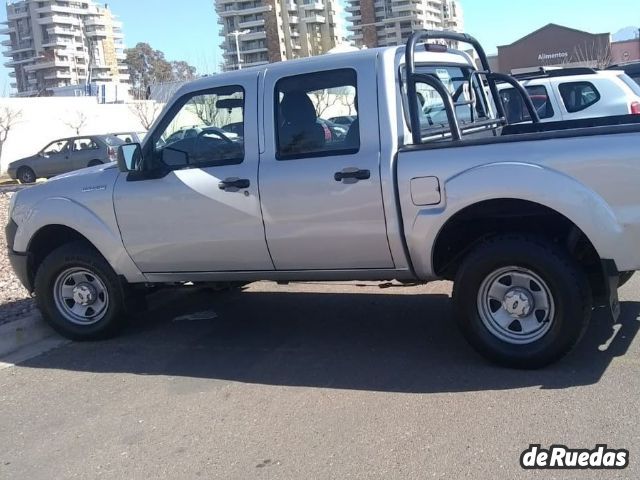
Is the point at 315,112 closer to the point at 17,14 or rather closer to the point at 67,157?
the point at 67,157

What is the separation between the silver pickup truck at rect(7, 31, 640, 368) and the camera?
4348 millimetres

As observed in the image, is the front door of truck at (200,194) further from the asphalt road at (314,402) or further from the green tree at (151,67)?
the green tree at (151,67)

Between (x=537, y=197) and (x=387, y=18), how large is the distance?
14487 cm

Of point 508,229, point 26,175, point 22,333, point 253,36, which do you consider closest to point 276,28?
point 253,36

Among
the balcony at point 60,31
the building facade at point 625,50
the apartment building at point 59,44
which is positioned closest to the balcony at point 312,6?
the apartment building at point 59,44

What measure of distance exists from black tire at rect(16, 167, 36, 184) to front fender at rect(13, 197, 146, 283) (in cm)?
2336

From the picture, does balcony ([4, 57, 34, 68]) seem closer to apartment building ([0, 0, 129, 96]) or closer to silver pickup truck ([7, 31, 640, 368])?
apartment building ([0, 0, 129, 96])

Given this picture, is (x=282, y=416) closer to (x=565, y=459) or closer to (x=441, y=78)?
(x=565, y=459)

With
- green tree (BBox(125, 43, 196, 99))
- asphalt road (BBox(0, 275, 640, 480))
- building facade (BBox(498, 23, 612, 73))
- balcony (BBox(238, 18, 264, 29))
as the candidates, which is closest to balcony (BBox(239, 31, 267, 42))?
balcony (BBox(238, 18, 264, 29))

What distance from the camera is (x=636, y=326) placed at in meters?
5.27

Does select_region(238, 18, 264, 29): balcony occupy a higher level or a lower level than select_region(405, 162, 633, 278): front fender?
higher

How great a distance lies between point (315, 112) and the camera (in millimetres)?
5223

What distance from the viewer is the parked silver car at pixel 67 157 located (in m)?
26.1

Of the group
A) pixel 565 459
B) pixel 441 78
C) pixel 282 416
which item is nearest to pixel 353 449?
pixel 282 416
